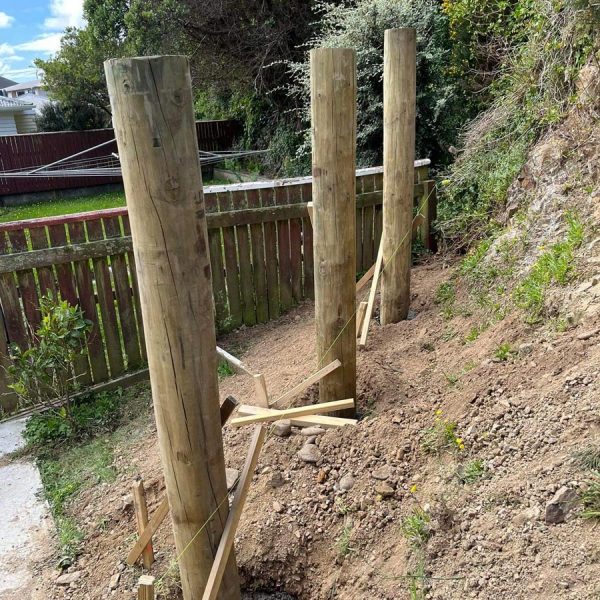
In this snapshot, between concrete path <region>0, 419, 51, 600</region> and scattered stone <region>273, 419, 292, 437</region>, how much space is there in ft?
4.82

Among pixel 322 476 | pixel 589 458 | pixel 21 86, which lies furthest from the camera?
pixel 21 86

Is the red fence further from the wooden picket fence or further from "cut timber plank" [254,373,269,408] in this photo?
"cut timber plank" [254,373,269,408]

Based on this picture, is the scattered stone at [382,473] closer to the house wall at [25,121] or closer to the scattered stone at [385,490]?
the scattered stone at [385,490]

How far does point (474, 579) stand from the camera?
2109 mm

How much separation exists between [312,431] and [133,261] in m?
2.33

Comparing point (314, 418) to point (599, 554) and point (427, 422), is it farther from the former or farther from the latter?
point (599, 554)

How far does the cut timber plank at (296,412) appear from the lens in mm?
3033

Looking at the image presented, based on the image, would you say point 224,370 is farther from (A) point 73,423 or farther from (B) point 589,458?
(B) point 589,458

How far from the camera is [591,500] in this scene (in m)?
2.08

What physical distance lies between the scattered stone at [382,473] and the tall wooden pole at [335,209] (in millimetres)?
580

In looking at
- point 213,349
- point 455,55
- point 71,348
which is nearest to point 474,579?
point 213,349

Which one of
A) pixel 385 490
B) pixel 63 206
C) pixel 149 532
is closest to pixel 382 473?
pixel 385 490

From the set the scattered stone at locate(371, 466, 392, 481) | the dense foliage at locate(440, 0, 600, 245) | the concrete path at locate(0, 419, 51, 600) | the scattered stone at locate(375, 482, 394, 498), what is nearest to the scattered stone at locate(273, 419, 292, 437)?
the scattered stone at locate(371, 466, 392, 481)

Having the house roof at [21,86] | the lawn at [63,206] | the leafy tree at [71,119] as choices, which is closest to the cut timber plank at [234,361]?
the lawn at [63,206]
